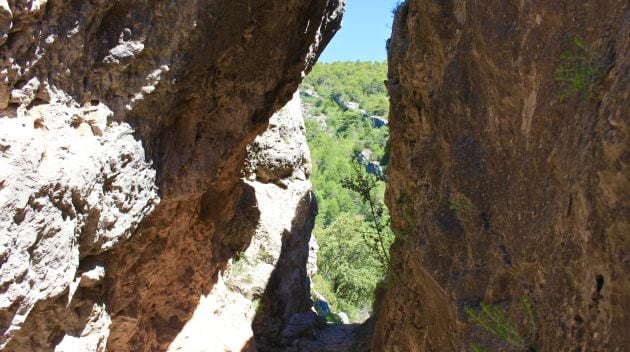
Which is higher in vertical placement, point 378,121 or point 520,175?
point 520,175

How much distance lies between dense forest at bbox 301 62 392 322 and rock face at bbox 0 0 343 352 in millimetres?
3198

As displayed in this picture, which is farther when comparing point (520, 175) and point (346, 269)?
point (346, 269)

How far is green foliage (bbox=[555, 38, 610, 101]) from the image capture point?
3500mm

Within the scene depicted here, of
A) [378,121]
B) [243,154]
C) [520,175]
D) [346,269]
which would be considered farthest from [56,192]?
[378,121]

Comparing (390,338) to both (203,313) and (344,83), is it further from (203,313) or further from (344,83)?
(344,83)

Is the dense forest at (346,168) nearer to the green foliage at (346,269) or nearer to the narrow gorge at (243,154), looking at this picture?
the green foliage at (346,269)

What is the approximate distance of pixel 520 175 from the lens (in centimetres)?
474

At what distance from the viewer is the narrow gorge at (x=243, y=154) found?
3.59 meters

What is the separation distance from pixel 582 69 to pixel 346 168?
46382 millimetres

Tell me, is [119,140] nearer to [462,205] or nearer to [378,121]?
[462,205]

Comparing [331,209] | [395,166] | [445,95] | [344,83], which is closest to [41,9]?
[445,95]

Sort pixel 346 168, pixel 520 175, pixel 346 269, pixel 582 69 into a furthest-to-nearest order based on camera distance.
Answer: pixel 346 168 < pixel 346 269 < pixel 520 175 < pixel 582 69

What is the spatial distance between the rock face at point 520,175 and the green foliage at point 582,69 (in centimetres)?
2

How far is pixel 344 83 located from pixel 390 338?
271ft
